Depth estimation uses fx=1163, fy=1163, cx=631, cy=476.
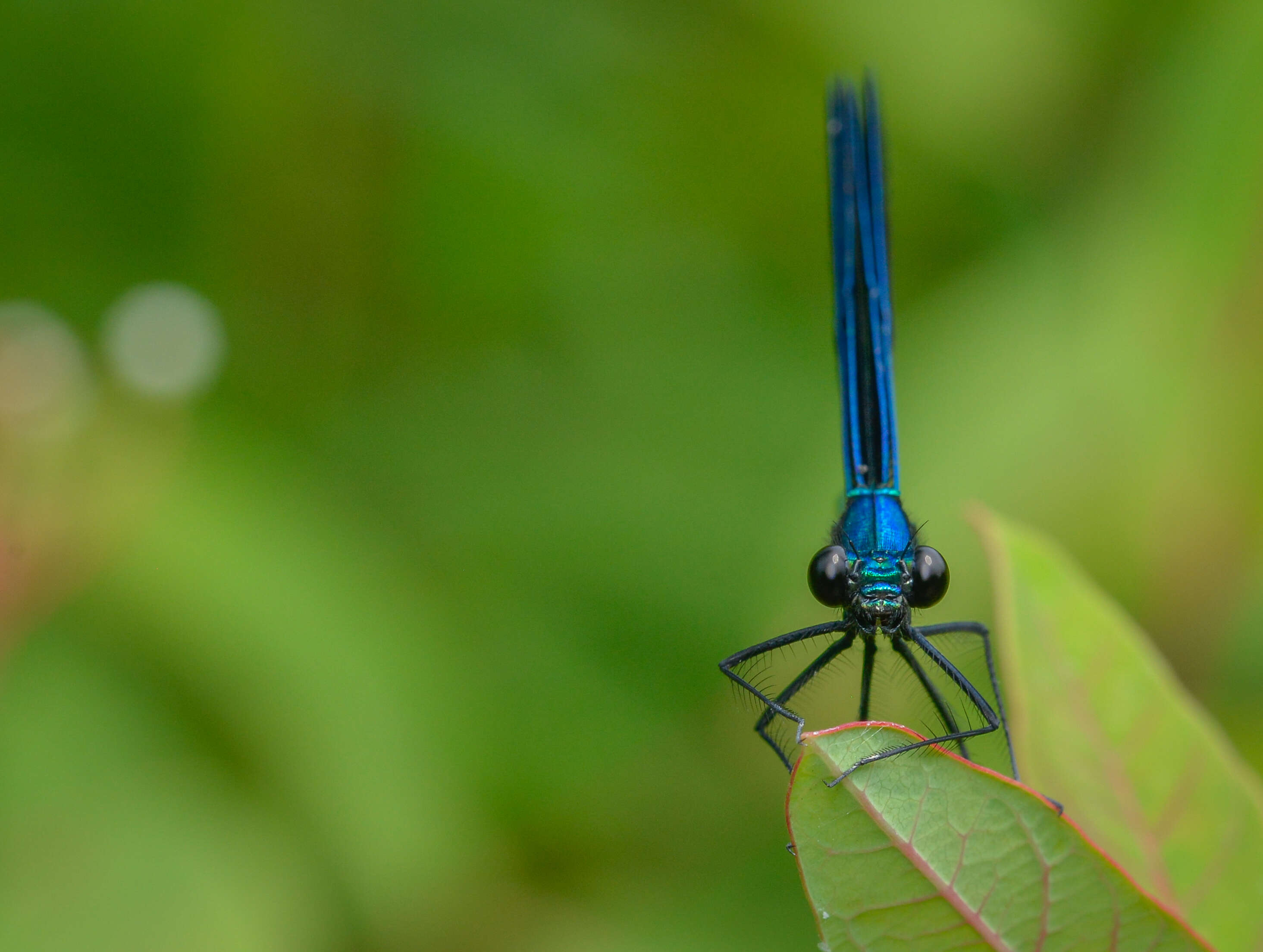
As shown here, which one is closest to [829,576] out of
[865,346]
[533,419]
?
[865,346]

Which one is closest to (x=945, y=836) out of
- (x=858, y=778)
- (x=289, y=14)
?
(x=858, y=778)

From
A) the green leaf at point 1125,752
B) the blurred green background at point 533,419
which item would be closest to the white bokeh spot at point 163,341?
the blurred green background at point 533,419

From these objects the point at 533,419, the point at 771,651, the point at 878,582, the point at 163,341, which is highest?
the point at 163,341

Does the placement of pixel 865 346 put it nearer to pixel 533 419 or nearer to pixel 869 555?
pixel 869 555

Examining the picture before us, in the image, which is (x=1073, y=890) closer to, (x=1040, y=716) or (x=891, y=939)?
(x=891, y=939)

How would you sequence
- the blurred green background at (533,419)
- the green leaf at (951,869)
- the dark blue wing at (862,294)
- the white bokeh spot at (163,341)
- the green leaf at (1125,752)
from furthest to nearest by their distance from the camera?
the white bokeh spot at (163,341), the blurred green background at (533,419), the dark blue wing at (862,294), the green leaf at (1125,752), the green leaf at (951,869)

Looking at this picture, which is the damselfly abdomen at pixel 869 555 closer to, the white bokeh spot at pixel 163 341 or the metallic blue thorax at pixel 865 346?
the metallic blue thorax at pixel 865 346

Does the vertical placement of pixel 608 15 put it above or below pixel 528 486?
above
